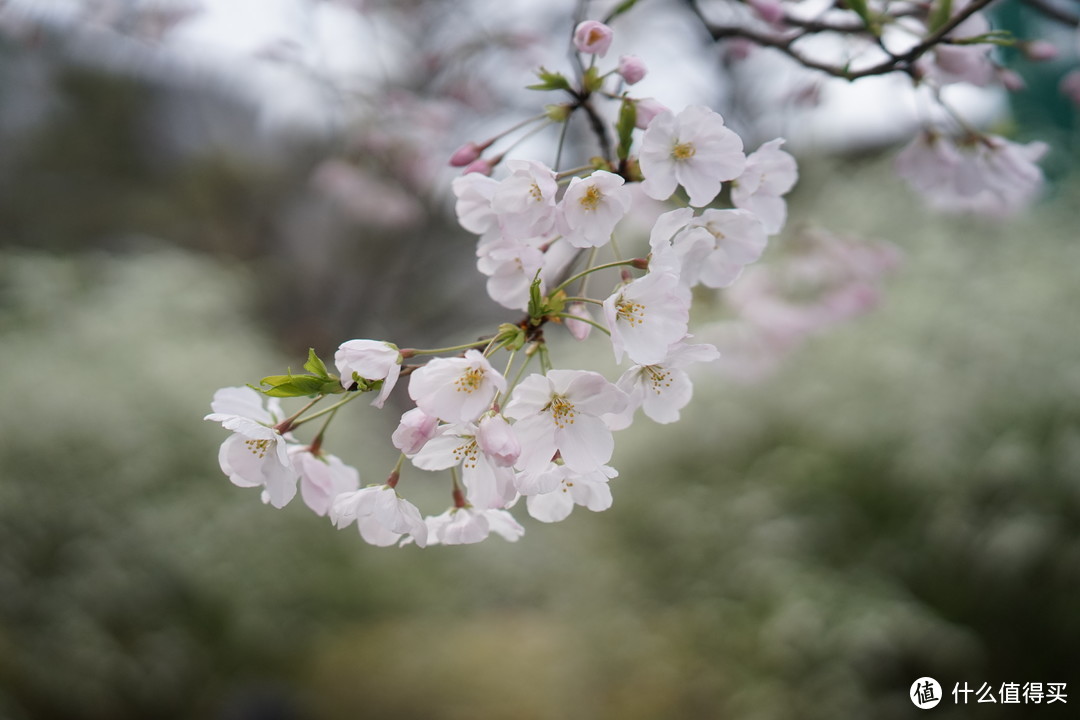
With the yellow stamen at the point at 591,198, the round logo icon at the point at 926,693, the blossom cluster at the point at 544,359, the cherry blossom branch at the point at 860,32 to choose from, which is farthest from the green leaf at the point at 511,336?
the round logo icon at the point at 926,693

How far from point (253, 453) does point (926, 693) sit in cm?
192

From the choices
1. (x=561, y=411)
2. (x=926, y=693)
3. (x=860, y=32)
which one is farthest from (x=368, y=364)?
(x=926, y=693)

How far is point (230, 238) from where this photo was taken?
6.01 m

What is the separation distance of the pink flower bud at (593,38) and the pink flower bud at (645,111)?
62mm

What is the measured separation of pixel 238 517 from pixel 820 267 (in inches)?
91.9

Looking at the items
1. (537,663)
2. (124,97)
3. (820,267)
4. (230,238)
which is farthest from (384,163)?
(124,97)

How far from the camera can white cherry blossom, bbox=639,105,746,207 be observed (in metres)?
0.55

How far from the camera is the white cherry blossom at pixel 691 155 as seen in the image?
55 cm

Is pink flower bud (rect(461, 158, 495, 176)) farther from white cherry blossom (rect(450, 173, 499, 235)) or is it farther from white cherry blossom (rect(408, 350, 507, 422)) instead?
white cherry blossom (rect(408, 350, 507, 422))

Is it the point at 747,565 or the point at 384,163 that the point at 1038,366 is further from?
the point at 384,163

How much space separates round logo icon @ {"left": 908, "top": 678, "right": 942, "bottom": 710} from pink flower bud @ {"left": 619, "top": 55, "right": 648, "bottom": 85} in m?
1.77

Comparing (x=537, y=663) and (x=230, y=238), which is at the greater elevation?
(x=230, y=238)

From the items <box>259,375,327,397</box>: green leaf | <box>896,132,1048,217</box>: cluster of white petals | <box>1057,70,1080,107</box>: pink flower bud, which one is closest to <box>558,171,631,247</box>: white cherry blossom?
<box>259,375,327,397</box>: green leaf

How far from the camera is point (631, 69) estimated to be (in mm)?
632
